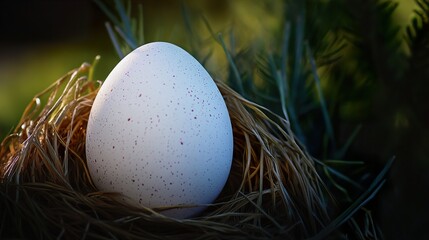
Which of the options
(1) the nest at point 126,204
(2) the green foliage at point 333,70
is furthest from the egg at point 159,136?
(2) the green foliage at point 333,70

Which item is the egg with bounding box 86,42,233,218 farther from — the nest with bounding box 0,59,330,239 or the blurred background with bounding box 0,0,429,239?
the blurred background with bounding box 0,0,429,239

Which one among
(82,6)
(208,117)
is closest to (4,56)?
(82,6)

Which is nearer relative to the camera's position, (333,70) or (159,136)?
(159,136)

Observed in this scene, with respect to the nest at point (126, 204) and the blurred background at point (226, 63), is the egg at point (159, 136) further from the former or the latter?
the blurred background at point (226, 63)

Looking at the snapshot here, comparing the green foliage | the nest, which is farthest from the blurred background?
the nest

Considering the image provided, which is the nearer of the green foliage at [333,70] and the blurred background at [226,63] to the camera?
the blurred background at [226,63]

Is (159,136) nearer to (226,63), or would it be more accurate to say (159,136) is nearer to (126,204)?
(126,204)

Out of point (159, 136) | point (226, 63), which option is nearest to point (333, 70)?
point (226, 63)
